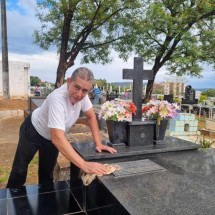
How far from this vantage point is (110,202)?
2029mm

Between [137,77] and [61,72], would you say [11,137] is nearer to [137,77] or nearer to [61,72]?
[61,72]

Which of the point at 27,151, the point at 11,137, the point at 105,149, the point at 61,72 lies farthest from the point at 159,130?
the point at 61,72

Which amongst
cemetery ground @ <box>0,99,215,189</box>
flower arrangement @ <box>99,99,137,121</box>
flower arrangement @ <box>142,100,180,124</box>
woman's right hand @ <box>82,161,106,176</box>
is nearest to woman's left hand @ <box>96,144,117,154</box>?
flower arrangement @ <box>99,99,137,121</box>

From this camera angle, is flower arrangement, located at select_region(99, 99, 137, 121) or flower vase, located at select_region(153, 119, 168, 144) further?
flower vase, located at select_region(153, 119, 168, 144)

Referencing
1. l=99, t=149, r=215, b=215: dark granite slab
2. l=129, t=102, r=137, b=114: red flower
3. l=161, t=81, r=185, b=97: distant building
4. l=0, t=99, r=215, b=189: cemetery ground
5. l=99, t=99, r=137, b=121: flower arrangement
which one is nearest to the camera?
l=99, t=149, r=215, b=215: dark granite slab

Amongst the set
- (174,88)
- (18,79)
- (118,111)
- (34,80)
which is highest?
(34,80)

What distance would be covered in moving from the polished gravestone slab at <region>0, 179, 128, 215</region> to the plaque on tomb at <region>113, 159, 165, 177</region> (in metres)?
0.24

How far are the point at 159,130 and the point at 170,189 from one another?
3.85ft

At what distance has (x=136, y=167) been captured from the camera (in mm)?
2461

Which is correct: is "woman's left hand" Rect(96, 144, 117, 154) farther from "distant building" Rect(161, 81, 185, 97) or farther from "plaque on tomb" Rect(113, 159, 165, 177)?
"distant building" Rect(161, 81, 185, 97)

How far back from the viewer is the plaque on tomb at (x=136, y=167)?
233cm

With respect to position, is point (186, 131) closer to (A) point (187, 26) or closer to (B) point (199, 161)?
(B) point (199, 161)

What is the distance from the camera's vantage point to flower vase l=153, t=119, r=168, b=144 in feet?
10.2

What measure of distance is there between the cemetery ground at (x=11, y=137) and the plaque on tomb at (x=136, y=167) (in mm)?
2522
